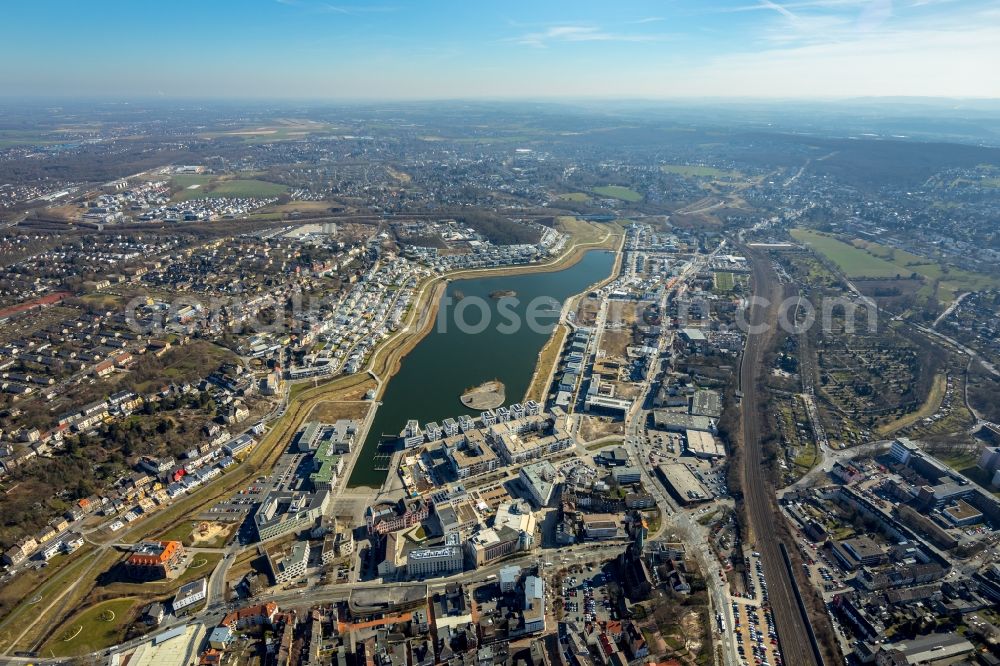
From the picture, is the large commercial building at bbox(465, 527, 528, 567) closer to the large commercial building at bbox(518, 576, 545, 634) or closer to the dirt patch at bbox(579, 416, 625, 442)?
the large commercial building at bbox(518, 576, 545, 634)

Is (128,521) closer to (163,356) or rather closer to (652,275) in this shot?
(163,356)

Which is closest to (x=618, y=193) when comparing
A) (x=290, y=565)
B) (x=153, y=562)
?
(x=290, y=565)

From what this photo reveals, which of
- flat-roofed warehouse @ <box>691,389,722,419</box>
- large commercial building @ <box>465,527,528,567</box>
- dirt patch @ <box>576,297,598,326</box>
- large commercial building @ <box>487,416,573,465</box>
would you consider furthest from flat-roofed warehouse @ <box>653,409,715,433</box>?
dirt patch @ <box>576,297,598,326</box>

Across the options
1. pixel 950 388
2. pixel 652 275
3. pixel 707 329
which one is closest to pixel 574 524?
pixel 707 329

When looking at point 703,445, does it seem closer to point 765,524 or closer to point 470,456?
point 765,524

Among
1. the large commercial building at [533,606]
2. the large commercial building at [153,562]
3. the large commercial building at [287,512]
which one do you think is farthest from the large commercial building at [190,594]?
the large commercial building at [533,606]

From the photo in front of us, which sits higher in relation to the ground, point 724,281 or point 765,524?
point 724,281
